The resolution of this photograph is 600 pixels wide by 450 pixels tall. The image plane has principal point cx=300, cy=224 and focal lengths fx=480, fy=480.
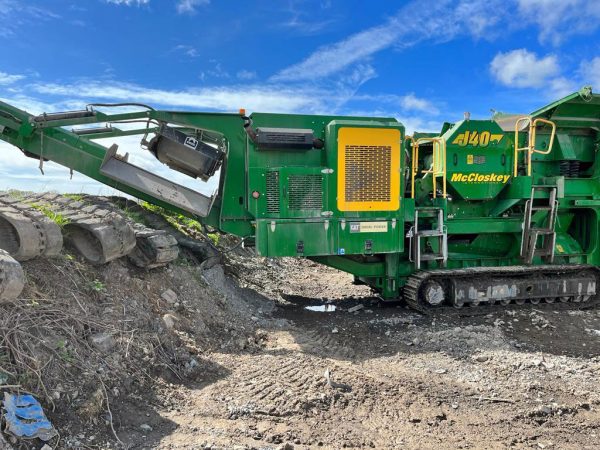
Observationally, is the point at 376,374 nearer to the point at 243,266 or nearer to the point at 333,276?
the point at 243,266

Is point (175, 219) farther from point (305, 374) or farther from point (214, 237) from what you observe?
point (305, 374)

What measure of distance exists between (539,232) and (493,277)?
1117 mm

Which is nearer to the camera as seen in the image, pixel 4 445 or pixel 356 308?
A: pixel 4 445

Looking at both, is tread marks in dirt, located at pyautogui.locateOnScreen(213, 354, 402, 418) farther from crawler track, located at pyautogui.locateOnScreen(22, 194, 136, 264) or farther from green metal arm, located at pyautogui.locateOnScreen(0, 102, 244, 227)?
green metal arm, located at pyautogui.locateOnScreen(0, 102, 244, 227)

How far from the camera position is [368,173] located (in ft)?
22.6

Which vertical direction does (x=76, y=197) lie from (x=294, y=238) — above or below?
above

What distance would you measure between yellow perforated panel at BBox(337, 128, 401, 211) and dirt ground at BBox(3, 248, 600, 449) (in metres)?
1.75

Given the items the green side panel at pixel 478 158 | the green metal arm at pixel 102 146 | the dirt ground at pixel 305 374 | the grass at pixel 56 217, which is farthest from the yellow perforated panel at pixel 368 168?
the grass at pixel 56 217

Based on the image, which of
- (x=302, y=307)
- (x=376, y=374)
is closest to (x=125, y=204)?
(x=302, y=307)

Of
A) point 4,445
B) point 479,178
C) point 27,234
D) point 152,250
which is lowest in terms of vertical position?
point 4,445

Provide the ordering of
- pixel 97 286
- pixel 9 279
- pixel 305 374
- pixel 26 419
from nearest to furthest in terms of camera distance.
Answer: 1. pixel 26 419
2. pixel 9 279
3. pixel 305 374
4. pixel 97 286

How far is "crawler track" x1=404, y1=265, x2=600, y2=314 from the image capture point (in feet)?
23.5

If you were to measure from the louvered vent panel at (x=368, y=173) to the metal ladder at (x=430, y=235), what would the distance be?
0.79 m

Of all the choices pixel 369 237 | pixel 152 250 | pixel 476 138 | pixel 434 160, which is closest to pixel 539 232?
pixel 476 138
